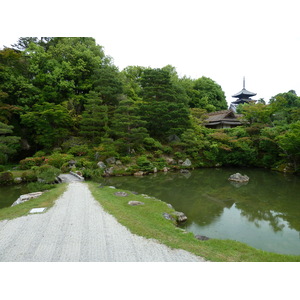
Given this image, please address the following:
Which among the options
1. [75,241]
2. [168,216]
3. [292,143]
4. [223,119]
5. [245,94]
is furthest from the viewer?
[245,94]

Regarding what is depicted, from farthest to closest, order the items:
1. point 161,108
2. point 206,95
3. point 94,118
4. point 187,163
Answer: point 206,95, point 161,108, point 187,163, point 94,118

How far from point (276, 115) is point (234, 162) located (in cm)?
605

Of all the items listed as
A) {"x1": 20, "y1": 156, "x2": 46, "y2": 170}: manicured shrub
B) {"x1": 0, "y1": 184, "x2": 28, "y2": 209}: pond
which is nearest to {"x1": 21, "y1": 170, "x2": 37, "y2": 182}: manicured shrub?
{"x1": 0, "y1": 184, "x2": 28, "y2": 209}: pond

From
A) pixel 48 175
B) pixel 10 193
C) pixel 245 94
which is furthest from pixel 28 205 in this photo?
pixel 245 94

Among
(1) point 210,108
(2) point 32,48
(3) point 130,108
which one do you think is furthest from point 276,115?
(2) point 32,48

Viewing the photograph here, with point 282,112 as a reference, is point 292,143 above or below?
below

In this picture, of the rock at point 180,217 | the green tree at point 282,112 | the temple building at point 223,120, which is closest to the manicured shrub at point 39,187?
the rock at point 180,217

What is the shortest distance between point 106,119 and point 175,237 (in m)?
13.5

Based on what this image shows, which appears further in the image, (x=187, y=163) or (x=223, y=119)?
(x=223, y=119)

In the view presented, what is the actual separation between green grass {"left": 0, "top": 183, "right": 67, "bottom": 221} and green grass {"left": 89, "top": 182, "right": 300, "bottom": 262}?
73.3 inches

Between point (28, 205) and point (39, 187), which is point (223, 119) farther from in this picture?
point (28, 205)

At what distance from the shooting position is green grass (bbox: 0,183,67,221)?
6.10 meters

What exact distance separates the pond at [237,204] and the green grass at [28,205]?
174 inches

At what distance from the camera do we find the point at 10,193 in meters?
10.0
